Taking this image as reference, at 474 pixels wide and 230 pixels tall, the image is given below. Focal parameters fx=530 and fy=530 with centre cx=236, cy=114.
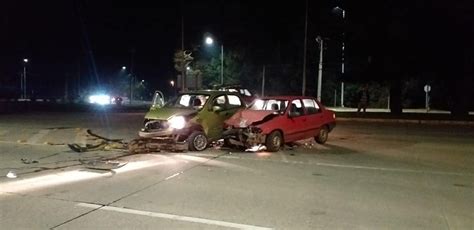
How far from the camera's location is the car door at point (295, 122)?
15438mm

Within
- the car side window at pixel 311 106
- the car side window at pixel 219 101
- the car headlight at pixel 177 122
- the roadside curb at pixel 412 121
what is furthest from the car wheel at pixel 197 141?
the roadside curb at pixel 412 121

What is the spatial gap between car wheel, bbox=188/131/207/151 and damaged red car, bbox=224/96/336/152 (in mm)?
662

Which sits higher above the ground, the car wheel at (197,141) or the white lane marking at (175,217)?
the car wheel at (197,141)

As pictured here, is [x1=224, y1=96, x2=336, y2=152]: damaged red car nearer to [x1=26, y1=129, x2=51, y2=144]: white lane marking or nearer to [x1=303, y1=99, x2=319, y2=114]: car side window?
[x1=303, y1=99, x2=319, y2=114]: car side window

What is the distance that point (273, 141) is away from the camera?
49.0 feet

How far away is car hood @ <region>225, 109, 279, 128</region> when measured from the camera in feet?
49.4

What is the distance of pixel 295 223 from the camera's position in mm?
7094

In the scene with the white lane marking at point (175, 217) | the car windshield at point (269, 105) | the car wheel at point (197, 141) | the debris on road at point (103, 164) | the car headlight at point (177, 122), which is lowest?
the white lane marking at point (175, 217)

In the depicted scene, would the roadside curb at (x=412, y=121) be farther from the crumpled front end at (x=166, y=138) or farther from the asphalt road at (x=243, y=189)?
the crumpled front end at (x=166, y=138)

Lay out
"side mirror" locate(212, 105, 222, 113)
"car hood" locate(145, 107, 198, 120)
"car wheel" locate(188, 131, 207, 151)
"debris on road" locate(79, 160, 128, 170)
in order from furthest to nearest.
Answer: "side mirror" locate(212, 105, 222, 113) < "car hood" locate(145, 107, 198, 120) < "car wheel" locate(188, 131, 207, 151) < "debris on road" locate(79, 160, 128, 170)

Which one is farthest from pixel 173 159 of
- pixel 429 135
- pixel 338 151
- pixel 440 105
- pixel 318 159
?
pixel 440 105

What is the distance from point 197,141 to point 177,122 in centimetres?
79

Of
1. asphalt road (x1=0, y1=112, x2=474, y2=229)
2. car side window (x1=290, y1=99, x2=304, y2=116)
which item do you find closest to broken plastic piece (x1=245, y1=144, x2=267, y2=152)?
asphalt road (x1=0, y1=112, x2=474, y2=229)

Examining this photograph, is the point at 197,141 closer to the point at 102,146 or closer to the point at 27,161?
the point at 102,146
